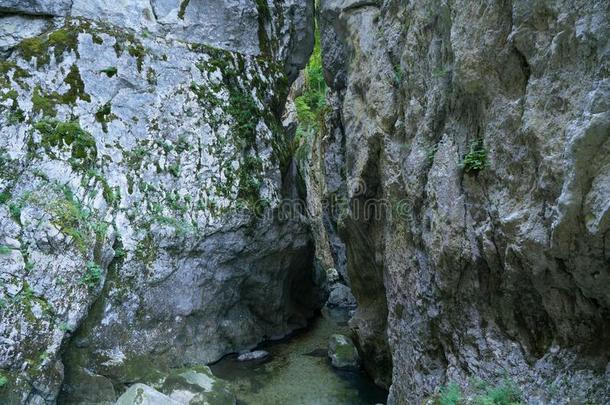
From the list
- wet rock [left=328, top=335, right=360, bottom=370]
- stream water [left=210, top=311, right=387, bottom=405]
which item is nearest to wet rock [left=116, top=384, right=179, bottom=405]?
stream water [left=210, top=311, right=387, bottom=405]

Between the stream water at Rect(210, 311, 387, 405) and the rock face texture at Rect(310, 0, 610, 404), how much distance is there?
1.83 meters

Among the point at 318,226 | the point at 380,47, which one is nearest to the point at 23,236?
the point at 380,47

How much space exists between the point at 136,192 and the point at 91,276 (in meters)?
2.00

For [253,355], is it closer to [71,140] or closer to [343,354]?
[343,354]

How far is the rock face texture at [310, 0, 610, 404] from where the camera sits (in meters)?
3.98

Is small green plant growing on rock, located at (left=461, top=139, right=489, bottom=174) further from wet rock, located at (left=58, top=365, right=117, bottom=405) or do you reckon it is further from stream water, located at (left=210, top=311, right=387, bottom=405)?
wet rock, located at (left=58, top=365, right=117, bottom=405)

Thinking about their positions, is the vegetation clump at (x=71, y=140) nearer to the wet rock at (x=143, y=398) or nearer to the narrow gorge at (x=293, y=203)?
the narrow gorge at (x=293, y=203)

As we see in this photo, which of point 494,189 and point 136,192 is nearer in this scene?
point 494,189

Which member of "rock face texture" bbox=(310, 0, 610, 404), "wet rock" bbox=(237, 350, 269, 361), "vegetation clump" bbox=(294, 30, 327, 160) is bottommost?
"wet rock" bbox=(237, 350, 269, 361)

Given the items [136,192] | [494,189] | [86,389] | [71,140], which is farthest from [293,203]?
[494,189]

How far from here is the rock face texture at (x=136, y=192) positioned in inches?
314

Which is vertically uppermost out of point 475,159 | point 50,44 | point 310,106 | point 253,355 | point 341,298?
point 310,106

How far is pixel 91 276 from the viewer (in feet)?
27.5

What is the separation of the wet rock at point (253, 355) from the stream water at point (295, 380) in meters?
0.14
